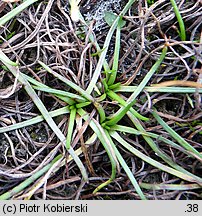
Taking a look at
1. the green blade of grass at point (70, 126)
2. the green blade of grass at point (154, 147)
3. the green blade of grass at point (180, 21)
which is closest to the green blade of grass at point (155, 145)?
the green blade of grass at point (154, 147)

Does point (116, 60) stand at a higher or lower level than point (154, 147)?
higher

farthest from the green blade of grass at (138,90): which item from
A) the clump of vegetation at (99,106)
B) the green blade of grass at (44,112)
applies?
the green blade of grass at (44,112)

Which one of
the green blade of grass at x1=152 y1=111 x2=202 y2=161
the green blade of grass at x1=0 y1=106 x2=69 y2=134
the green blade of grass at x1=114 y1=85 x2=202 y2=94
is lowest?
the green blade of grass at x1=152 y1=111 x2=202 y2=161

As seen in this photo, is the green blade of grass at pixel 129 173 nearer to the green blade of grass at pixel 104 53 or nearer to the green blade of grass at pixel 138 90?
the green blade of grass at pixel 138 90

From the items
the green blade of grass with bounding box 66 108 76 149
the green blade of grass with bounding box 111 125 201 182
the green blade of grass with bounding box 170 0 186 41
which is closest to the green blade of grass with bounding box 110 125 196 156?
the green blade of grass with bounding box 111 125 201 182

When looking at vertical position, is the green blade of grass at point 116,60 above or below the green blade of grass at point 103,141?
above

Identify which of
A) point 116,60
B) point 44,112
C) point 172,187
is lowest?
point 172,187

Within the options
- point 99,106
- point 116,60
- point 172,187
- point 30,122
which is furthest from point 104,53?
point 172,187

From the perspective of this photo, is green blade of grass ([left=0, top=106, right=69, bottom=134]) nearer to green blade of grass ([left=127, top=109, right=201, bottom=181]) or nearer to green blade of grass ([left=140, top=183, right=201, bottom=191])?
green blade of grass ([left=127, top=109, right=201, bottom=181])

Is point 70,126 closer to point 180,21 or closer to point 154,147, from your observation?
point 154,147

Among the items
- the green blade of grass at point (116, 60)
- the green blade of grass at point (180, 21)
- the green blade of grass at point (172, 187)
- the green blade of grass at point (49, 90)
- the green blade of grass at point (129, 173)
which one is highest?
the green blade of grass at point (180, 21)

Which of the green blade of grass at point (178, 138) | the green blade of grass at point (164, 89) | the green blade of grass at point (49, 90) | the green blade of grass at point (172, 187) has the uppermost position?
the green blade of grass at point (49, 90)

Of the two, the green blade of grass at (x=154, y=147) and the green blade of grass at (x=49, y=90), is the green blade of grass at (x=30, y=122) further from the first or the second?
the green blade of grass at (x=154, y=147)
